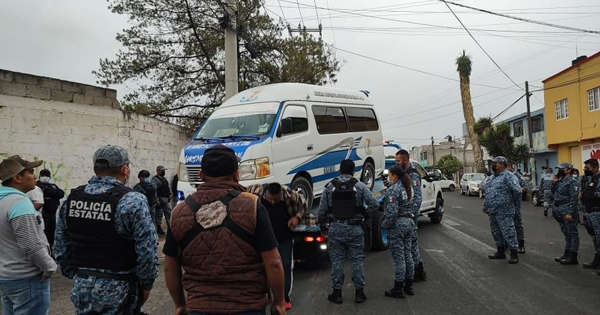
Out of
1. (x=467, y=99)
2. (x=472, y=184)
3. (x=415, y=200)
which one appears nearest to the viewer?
(x=415, y=200)

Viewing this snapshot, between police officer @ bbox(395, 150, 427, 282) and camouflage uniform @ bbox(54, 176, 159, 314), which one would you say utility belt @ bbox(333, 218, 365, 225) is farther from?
camouflage uniform @ bbox(54, 176, 159, 314)

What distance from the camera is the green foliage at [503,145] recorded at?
30178 mm

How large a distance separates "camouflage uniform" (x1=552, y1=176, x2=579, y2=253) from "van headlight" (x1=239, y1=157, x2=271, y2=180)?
5.40 m

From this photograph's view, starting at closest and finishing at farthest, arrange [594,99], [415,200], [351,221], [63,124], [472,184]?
[351,221] < [415,200] < [63,124] < [594,99] < [472,184]

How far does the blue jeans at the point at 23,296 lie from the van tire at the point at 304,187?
4.77 meters

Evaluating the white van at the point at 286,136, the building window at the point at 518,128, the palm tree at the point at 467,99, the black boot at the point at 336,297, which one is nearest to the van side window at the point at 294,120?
the white van at the point at 286,136

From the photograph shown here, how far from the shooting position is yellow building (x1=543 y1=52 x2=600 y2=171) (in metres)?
23.5

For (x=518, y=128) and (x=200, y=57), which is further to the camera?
(x=518, y=128)

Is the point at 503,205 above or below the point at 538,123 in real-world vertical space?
below

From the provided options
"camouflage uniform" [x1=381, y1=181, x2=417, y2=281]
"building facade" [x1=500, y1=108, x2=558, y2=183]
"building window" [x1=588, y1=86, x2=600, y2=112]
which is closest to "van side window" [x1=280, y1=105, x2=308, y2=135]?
"camouflage uniform" [x1=381, y1=181, x2=417, y2=281]

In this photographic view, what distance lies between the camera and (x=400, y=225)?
6020 millimetres

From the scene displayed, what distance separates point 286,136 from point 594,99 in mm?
22856

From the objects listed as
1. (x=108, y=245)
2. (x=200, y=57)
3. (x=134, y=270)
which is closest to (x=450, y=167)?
(x=200, y=57)

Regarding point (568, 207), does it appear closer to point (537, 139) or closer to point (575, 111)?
point (575, 111)
